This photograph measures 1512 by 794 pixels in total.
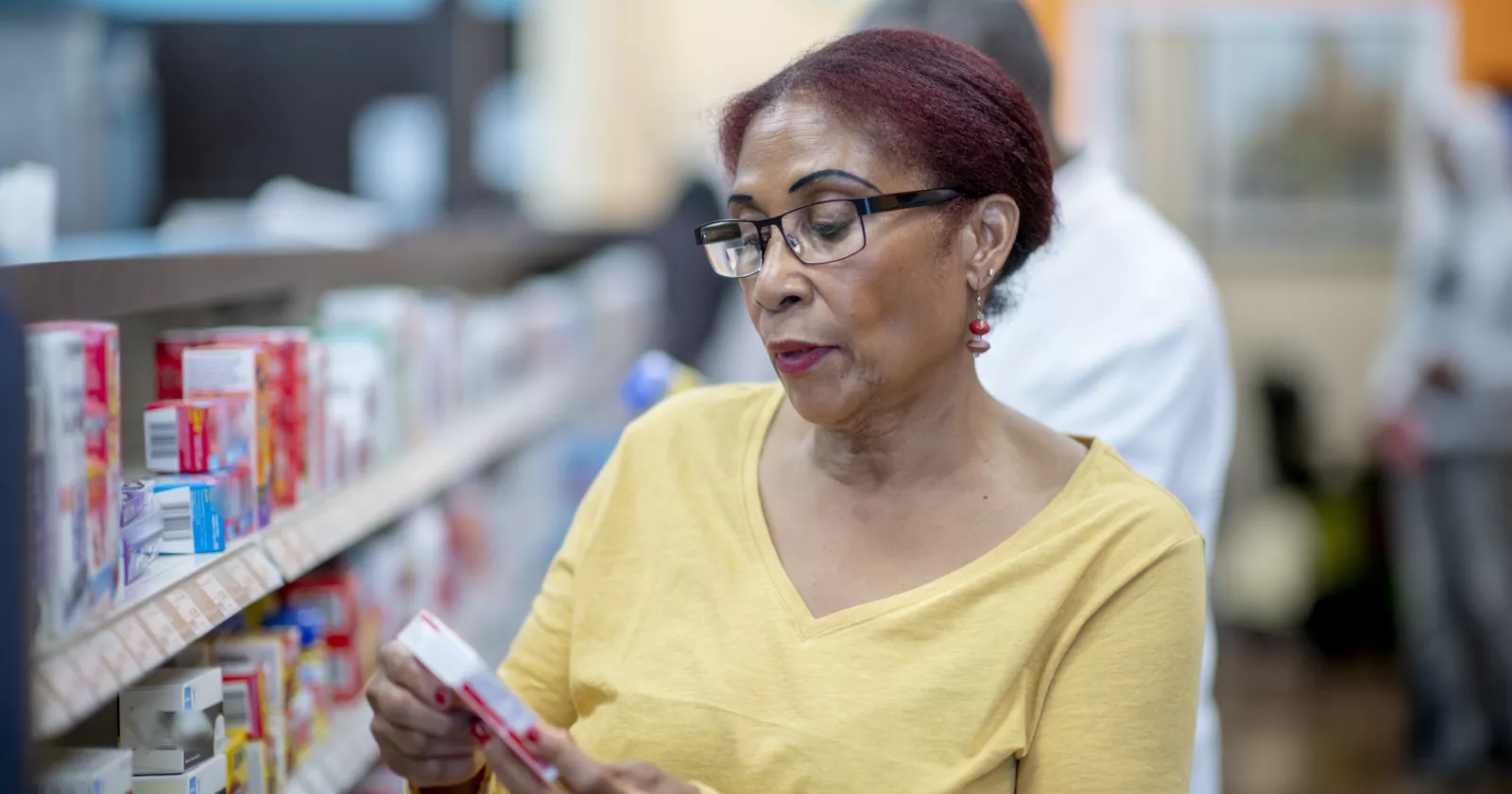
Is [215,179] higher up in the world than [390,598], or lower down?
higher up

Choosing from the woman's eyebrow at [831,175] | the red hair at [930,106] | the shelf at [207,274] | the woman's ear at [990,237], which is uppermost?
the red hair at [930,106]

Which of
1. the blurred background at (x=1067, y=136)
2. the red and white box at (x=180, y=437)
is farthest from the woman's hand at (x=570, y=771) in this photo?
the blurred background at (x=1067, y=136)

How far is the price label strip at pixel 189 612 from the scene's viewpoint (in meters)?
1.43

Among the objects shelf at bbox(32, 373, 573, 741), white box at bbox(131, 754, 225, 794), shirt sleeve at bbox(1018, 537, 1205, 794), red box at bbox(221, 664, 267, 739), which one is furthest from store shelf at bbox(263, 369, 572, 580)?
shirt sleeve at bbox(1018, 537, 1205, 794)

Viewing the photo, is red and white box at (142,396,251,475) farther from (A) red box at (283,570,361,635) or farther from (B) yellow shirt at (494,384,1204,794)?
(A) red box at (283,570,361,635)

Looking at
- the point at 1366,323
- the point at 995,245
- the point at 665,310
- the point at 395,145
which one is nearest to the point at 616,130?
the point at 395,145

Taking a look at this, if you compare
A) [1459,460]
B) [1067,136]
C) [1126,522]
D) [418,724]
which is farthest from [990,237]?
[1067,136]

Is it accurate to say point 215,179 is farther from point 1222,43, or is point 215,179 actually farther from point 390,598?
point 390,598

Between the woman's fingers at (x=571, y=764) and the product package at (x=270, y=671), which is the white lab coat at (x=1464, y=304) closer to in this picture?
the product package at (x=270, y=671)

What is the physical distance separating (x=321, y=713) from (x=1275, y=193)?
6448mm

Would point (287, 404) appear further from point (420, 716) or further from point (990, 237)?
point (990, 237)

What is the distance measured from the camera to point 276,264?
7.31 ft

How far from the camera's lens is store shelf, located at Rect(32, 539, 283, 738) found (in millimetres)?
1164

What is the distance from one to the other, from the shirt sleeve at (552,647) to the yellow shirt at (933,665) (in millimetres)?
47
